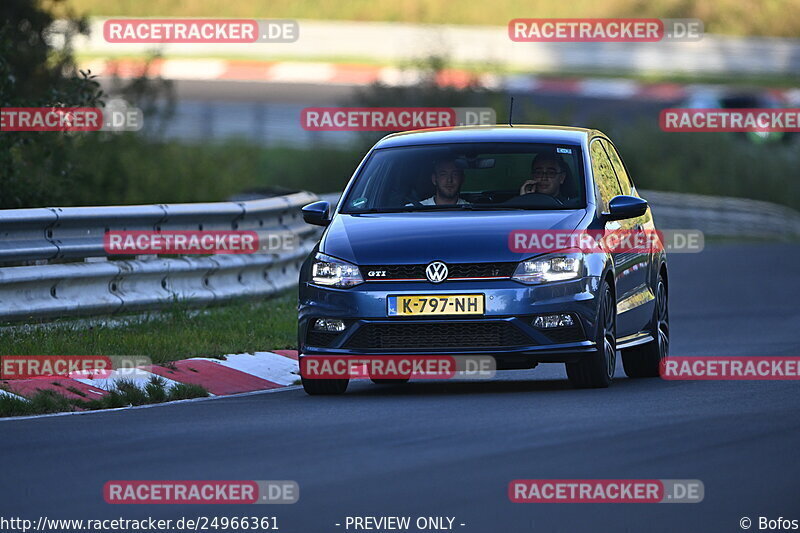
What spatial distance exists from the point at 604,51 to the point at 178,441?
4478 centimetres

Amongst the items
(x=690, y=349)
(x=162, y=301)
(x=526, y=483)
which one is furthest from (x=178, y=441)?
(x=690, y=349)

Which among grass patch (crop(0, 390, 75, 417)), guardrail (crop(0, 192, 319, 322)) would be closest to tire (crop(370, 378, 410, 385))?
grass patch (crop(0, 390, 75, 417))

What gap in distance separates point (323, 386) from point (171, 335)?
8.44 feet

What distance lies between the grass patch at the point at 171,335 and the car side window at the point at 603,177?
2.82 metres

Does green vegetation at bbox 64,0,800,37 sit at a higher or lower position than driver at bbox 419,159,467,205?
higher

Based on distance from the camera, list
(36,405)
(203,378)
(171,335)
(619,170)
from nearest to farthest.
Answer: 1. (36,405)
2. (203,378)
3. (619,170)
4. (171,335)

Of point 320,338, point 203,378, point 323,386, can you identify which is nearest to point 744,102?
point 203,378

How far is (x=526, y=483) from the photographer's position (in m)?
7.98

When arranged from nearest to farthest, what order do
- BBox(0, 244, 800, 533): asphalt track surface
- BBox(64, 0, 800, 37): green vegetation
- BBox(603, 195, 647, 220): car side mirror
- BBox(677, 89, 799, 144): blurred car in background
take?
BBox(0, 244, 800, 533): asphalt track surface → BBox(603, 195, 647, 220): car side mirror → BBox(677, 89, 799, 144): blurred car in background → BBox(64, 0, 800, 37): green vegetation

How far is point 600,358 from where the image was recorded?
11.8 m

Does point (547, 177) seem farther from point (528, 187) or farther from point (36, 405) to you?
point (36, 405)

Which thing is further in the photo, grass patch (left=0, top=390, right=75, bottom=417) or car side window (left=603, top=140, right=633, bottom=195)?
car side window (left=603, top=140, right=633, bottom=195)

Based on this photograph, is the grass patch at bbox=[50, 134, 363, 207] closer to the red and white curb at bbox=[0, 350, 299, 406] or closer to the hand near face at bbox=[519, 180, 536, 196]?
the red and white curb at bbox=[0, 350, 299, 406]

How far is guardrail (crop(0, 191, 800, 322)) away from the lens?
1378 cm
